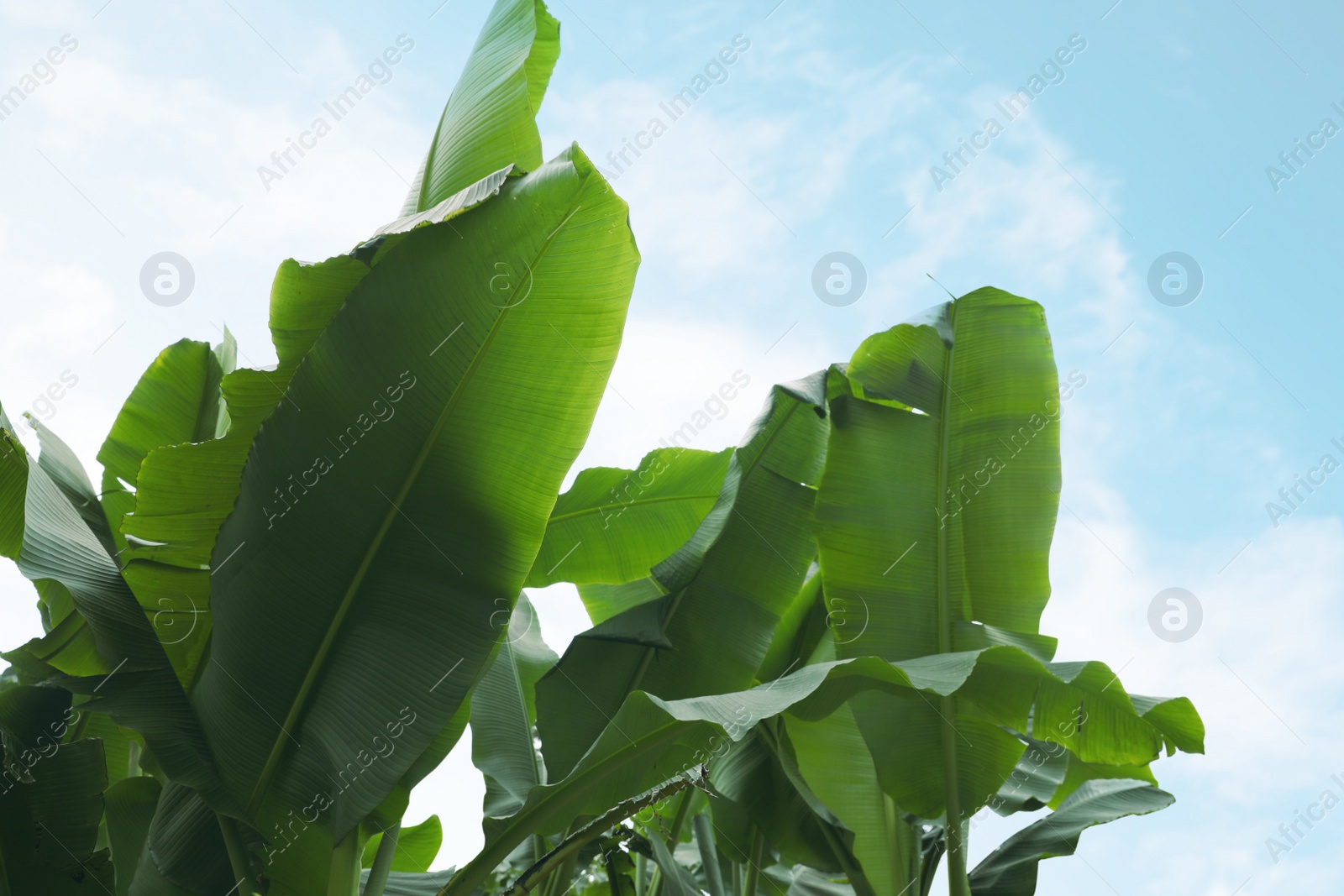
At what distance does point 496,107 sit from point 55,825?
4.42ft

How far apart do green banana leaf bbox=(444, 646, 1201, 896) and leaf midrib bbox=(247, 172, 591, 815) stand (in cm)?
34

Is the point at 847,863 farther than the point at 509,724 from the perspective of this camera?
No

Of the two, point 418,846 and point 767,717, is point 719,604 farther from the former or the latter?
point 418,846

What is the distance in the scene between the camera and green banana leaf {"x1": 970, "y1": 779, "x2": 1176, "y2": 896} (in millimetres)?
1737

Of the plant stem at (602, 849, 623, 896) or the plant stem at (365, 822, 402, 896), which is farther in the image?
the plant stem at (602, 849, 623, 896)

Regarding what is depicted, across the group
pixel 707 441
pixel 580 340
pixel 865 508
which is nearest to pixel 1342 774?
pixel 865 508

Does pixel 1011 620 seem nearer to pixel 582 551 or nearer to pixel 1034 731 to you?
pixel 1034 731

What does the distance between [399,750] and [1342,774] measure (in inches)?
75.6

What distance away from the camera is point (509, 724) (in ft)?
6.07
